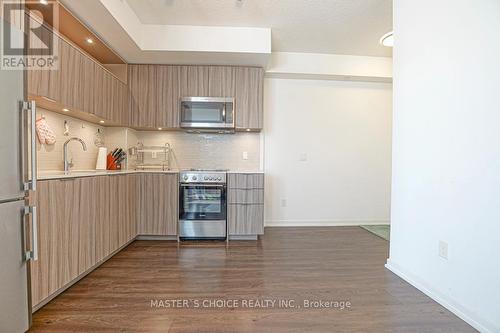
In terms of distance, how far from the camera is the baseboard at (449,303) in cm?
161

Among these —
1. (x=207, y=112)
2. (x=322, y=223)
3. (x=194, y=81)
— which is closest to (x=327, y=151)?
(x=322, y=223)

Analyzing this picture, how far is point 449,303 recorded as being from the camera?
1.86 m

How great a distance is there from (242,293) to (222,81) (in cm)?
272

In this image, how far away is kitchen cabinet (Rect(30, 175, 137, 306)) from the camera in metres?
1.77

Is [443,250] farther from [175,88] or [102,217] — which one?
[175,88]

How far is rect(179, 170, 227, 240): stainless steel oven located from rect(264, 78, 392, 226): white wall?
3.47 feet

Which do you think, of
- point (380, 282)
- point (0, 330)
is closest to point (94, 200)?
point (0, 330)

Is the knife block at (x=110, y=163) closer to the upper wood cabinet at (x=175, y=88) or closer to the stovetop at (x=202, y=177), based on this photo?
the upper wood cabinet at (x=175, y=88)

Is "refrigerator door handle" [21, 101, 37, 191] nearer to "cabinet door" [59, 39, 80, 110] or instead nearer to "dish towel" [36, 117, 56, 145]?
"cabinet door" [59, 39, 80, 110]

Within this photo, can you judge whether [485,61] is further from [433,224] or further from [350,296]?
[350,296]

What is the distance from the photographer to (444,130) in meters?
1.93

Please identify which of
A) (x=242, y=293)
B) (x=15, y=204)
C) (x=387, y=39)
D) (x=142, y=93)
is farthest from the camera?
(x=142, y=93)

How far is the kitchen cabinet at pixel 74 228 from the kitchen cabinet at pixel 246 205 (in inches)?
52.0

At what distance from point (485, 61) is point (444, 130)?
0.50 metres
